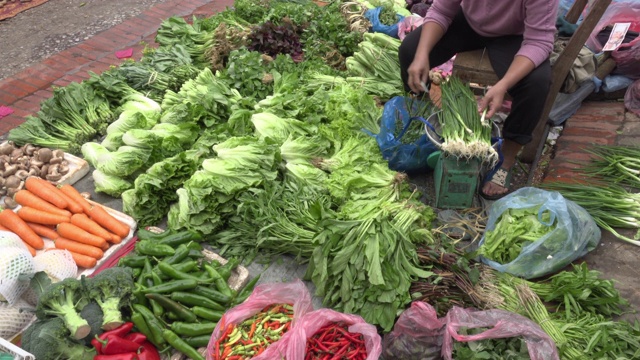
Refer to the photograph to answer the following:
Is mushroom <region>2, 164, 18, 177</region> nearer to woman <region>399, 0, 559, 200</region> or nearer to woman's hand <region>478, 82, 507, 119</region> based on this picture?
woman <region>399, 0, 559, 200</region>

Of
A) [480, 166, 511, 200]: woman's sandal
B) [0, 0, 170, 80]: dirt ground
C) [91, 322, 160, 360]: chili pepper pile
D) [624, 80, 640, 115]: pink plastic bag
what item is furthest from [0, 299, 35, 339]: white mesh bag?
[624, 80, 640, 115]: pink plastic bag

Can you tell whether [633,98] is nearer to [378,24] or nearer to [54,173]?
[378,24]

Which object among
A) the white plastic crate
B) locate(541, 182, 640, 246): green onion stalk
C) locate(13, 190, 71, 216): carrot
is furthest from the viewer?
locate(13, 190, 71, 216): carrot

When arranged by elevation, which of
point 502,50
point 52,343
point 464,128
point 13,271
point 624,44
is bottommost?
point 52,343

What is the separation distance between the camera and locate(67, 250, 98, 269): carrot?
3217mm

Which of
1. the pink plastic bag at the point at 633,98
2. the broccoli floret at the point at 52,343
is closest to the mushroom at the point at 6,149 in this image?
the broccoli floret at the point at 52,343

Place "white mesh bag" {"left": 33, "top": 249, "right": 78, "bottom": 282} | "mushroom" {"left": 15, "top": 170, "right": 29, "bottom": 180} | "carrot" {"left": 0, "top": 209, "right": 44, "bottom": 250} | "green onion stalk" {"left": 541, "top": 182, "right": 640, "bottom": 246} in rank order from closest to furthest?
"white mesh bag" {"left": 33, "top": 249, "right": 78, "bottom": 282} < "green onion stalk" {"left": 541, "top": 182, "right": 640, "bottom": 246} < "carrot" {"left": 0, "top": 209, "right": 44, "bottom": 250} < "mushroom" {"left": 15, "top": 170, "right": 29, "bottom": 180}

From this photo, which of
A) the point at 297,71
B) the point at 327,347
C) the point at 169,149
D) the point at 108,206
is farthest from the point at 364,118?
the point at 108,206

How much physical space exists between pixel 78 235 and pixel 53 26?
4.39m

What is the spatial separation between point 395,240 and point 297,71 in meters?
2.42

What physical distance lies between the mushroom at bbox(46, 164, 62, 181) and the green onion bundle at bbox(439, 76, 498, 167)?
3.10 m

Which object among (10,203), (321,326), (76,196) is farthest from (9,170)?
(321,326)

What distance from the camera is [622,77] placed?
14.4 ft

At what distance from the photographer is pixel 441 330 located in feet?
8.39
